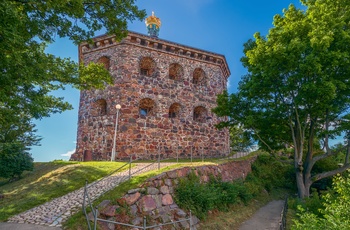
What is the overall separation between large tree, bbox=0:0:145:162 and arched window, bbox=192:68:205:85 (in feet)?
39.4

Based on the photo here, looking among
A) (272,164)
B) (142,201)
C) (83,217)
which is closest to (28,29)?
Answer: (83,217)

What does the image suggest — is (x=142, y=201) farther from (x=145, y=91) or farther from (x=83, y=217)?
(x=145, y=91)

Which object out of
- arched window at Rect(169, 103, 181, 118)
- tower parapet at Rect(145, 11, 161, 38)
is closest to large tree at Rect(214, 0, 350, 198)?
arched window at Rect(169, 103, 181, 118)

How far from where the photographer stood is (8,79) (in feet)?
20.1

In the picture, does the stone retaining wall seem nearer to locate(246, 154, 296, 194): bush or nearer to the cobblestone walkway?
the cobblestone walkway

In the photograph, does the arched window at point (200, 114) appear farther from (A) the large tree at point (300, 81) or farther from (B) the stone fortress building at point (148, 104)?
(A) the large tree at point (300, 81)

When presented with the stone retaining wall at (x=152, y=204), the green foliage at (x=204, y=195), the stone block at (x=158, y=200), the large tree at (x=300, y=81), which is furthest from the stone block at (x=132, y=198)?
the large tree at (x=300, y=81)

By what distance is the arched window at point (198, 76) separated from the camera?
70.4ft

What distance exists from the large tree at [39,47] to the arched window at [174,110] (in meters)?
9.66

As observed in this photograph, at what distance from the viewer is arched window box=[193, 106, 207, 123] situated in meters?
20.6

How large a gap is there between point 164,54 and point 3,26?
15221 millimetres

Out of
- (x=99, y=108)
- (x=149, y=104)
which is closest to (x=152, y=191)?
(x=149, y=104)

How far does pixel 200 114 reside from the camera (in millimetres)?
20969

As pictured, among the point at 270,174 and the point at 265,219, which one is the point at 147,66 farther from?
the point at 265,219
